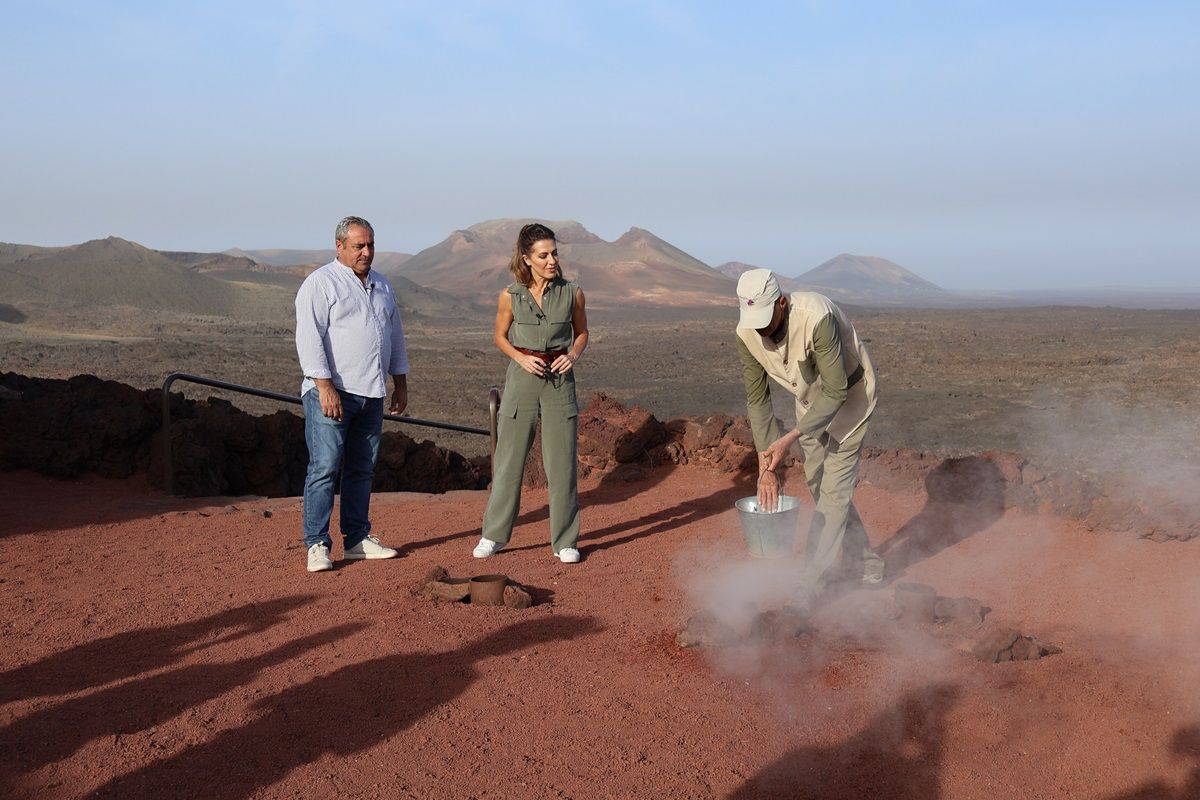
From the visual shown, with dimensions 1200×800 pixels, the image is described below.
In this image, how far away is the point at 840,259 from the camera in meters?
180

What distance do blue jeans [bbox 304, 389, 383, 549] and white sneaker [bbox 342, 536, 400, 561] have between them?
29 millimetres

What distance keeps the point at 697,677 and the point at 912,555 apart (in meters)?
2.34

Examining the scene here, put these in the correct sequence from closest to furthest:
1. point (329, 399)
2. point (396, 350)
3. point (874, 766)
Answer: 1. point (874, 766)
2. point (329, 399)
3. point (396, 350)

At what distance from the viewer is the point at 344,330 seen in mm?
5645

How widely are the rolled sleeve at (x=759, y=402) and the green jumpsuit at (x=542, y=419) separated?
40.7 inches

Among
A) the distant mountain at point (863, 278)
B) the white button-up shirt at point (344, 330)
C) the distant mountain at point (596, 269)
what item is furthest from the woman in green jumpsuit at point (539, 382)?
the distant mountain at point (863, 278)

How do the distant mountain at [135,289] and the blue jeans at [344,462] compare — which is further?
the distant mountain at [135,289]

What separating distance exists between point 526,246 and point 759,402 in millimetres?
1465

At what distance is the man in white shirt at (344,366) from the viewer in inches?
218

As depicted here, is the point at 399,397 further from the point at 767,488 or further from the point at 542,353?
the point at 767,488

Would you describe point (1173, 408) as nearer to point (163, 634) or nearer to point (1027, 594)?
point (1027, 594)

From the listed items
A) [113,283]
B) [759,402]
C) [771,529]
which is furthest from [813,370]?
[113,283]

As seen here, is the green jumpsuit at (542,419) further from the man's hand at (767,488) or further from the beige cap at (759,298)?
the beige cap at (759,298)

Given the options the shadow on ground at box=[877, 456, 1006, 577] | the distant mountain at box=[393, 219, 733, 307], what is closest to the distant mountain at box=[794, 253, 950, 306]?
the distant mountain at box=[393, 219, 733, 307]
